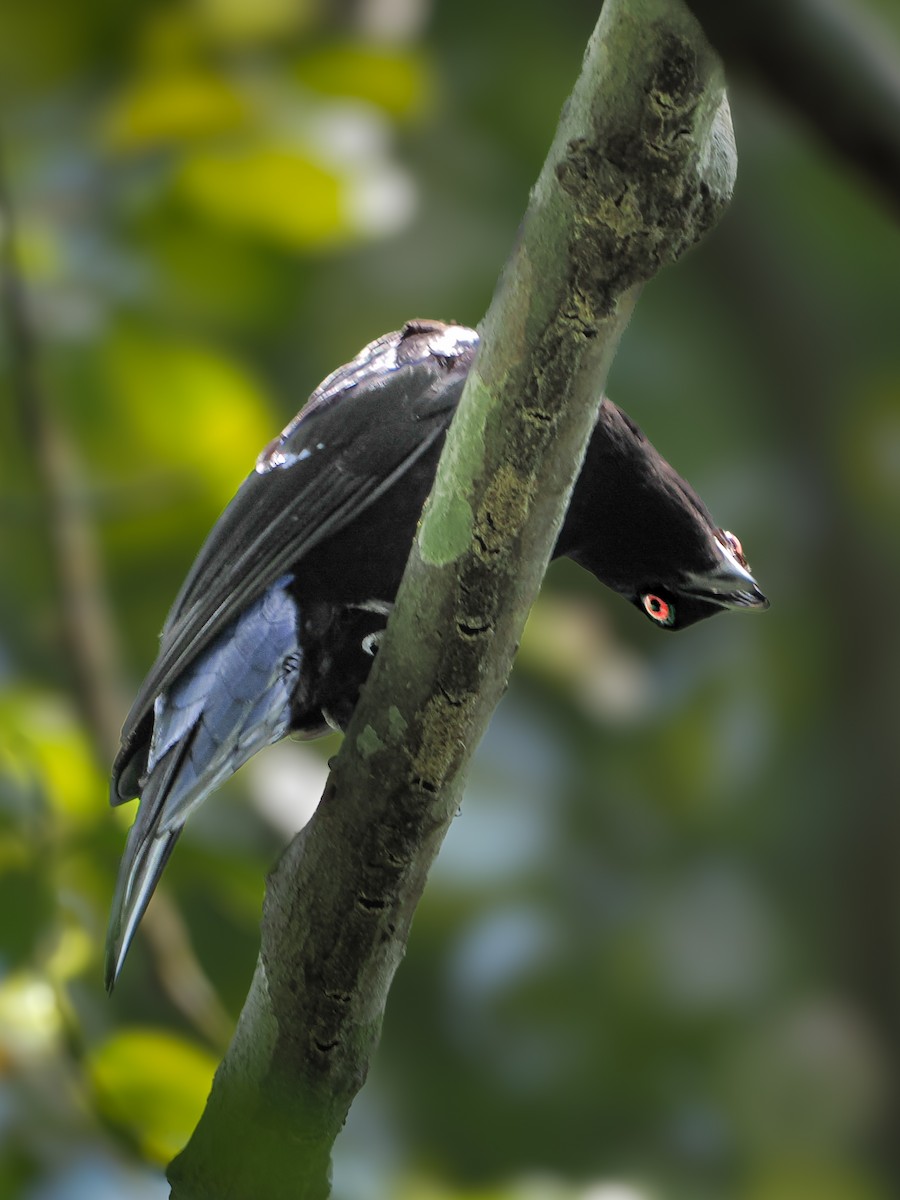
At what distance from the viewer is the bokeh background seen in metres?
2.79

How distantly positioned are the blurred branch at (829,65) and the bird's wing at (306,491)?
0.69m

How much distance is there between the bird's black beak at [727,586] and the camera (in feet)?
8.00

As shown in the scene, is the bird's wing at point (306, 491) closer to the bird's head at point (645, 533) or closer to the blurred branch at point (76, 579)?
the bird's head at point (645, 533)

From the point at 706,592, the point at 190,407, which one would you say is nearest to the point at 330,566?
the point at 706,592

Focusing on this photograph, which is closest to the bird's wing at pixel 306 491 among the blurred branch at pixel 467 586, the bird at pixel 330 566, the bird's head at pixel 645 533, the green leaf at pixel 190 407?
the bird at pixel 330 566

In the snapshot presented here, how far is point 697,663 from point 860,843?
104cm

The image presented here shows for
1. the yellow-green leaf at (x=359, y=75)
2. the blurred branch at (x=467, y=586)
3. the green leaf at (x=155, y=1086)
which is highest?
the yellow-green leaf at (x=359, y=75)

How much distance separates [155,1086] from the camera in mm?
2047

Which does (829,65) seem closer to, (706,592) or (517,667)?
(706,592)

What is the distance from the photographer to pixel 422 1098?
15.1 feet

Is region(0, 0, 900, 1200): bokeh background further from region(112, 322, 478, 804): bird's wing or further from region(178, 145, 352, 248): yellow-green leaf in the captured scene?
region(112, 322, 478, 804): bird's wing

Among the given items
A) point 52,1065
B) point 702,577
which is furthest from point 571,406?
point 52,1065

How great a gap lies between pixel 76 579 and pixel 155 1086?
1537 mm

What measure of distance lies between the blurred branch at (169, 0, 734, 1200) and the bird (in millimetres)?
320
